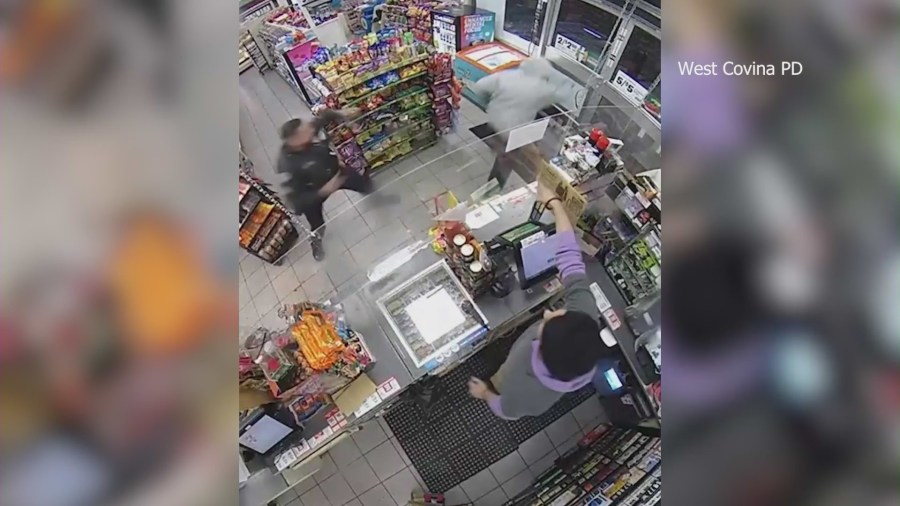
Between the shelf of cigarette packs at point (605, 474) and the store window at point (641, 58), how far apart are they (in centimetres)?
169

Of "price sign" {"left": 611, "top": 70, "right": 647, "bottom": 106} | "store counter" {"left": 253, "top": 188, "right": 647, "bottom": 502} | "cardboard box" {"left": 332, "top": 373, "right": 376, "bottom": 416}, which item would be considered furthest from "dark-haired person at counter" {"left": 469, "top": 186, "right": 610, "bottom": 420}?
"price sign" {"left": 611, "top": 70, "right": 647, "bottom": 106}

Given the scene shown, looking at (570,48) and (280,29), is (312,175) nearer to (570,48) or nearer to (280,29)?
(280,29)

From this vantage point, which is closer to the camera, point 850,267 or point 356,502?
point 850,267

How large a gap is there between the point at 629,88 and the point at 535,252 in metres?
1.17

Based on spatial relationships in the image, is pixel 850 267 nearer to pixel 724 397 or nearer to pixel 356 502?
pixel 724 397

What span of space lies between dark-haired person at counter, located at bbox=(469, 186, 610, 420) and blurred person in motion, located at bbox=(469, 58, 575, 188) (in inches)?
26.5

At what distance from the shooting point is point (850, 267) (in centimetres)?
107

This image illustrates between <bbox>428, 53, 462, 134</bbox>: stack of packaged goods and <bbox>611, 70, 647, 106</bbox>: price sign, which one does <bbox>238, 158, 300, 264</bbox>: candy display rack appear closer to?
<bbox>428, 53, 462, 134</bbox>: stack of packaged goods

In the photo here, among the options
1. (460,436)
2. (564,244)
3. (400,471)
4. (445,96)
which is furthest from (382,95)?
(400,471)

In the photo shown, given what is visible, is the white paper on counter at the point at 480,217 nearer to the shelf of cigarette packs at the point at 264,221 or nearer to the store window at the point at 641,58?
the shelf of cigarette packs at the point at 264,221

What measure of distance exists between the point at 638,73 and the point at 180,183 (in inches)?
114

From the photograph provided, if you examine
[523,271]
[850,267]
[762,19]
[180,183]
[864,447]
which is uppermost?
[180,183]

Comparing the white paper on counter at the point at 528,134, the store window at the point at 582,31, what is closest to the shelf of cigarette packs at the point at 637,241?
the white paper on counter at the point at 528,134

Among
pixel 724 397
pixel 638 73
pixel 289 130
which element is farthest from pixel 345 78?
pixel 724 397
